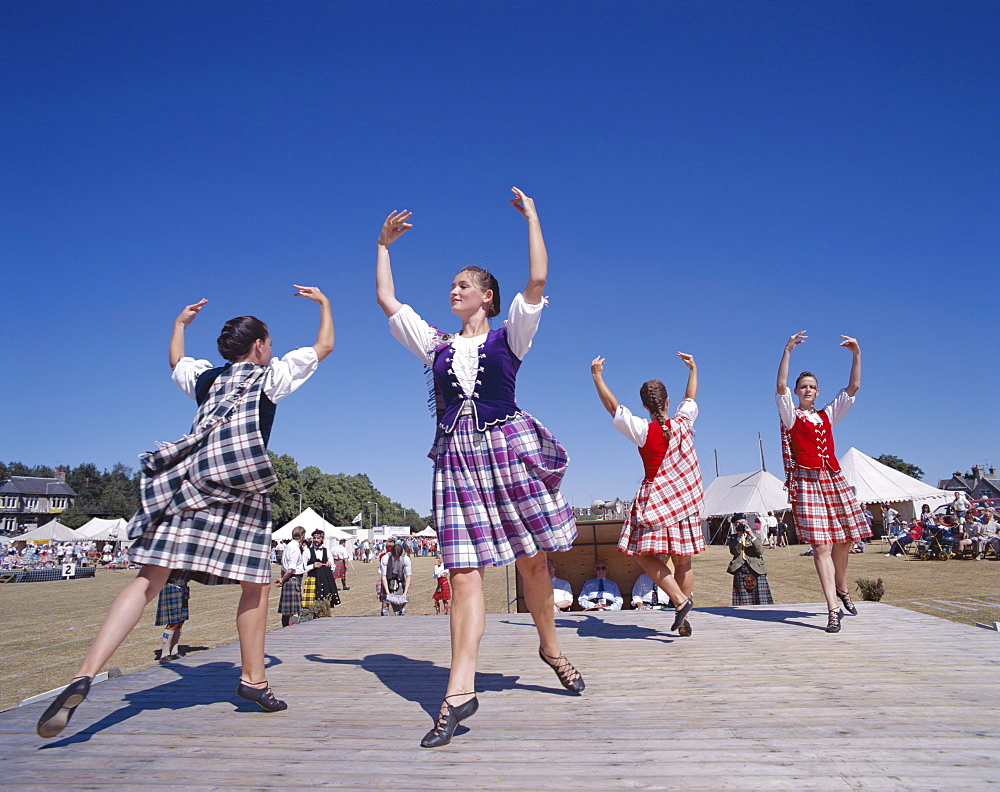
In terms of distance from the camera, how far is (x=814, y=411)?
562 cm

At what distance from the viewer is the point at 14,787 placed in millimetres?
2143

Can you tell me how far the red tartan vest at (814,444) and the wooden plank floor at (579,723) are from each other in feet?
4.79

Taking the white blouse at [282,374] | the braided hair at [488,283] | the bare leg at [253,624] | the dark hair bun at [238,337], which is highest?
the braided hair at [488,283]

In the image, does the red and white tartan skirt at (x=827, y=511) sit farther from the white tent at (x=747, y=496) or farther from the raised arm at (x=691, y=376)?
the white tent at (x=747, y=496)

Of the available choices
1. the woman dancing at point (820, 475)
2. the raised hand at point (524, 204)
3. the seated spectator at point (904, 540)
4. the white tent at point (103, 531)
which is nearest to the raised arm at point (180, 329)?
the raised hand at point (524, 204)

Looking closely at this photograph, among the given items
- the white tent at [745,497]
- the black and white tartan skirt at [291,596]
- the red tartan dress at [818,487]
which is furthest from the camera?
the white tent at [745,497]

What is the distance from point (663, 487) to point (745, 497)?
119 feet

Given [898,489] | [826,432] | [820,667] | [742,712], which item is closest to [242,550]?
[742,712]

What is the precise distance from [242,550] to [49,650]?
13292 mm

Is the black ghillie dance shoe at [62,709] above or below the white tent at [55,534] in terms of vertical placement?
below

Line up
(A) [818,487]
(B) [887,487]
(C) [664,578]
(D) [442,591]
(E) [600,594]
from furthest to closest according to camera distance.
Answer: (B) [887,487] < (D) [442,591] < (E) [600,594] < (A) [818,487] < (C) [664,578]

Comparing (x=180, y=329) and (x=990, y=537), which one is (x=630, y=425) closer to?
(x=180, y=329)

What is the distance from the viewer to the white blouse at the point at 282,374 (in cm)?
315

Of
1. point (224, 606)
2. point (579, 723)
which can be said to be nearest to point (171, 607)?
point (579, 723)
